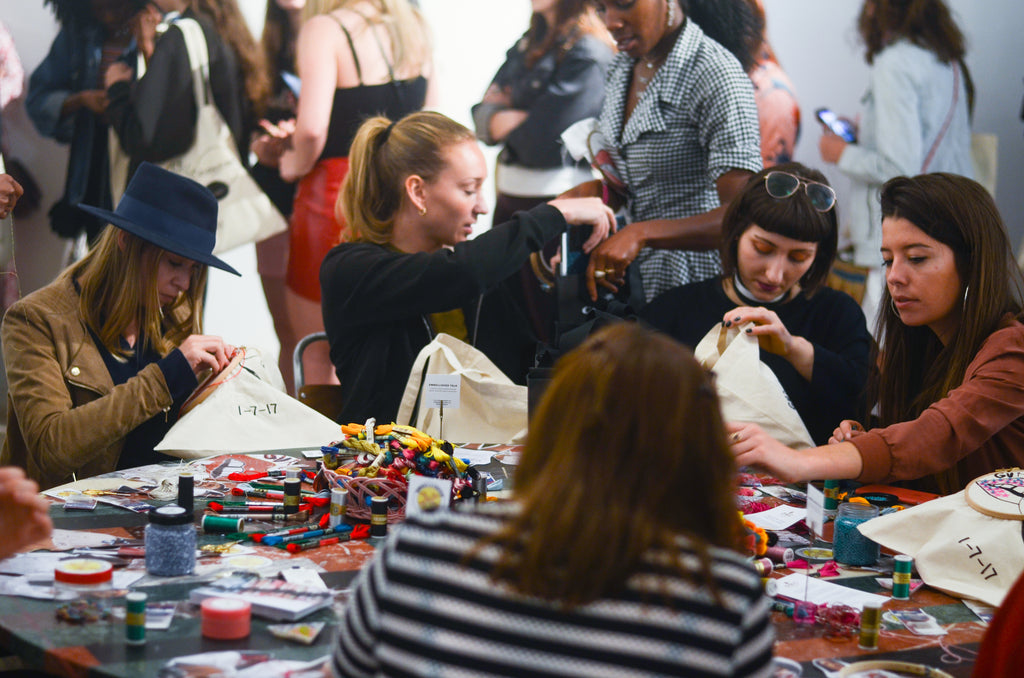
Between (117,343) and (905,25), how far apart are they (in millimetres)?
3989

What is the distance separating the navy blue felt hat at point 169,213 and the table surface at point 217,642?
128 centimetres

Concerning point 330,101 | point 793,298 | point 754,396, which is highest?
point 330,101

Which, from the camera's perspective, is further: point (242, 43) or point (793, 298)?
point (242, 43)

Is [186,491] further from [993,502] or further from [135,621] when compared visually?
[993,502]

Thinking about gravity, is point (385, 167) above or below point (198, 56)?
below

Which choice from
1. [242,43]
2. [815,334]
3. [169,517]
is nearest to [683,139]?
[815,334]

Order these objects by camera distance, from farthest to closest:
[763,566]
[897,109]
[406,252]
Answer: [897,109], [406,252], [763,566]

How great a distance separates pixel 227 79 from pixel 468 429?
1998 millimetres

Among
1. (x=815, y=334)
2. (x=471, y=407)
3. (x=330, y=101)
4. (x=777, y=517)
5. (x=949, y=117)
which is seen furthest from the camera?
(x=949, y=117)

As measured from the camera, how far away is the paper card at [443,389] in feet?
8.50

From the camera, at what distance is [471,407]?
2836 mm

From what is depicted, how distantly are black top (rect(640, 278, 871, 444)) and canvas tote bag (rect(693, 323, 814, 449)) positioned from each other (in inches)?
13.7

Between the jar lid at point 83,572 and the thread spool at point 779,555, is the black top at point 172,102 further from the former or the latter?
the thread spool at point 779,555

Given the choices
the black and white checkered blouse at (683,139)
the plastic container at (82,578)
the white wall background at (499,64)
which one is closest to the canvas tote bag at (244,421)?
the plastic container at (82,578)
